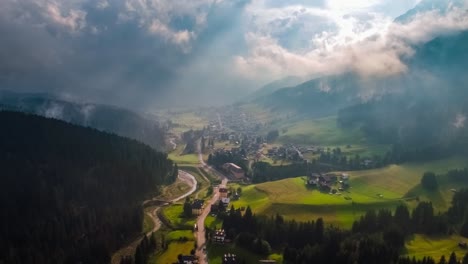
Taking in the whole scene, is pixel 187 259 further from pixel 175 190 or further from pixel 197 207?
pixel 175 190

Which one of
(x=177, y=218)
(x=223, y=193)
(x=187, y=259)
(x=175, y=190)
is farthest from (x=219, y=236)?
(x=175, y=190)

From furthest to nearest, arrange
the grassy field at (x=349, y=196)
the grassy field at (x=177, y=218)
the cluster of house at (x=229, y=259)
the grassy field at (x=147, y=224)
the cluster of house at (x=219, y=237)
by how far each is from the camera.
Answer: the grassy field at (x=349, y=196) < the grassy field at (x=177, y=218) < the grassy field at (x=147, y=224) < the cluster of house at (x=219, y=237) < the cluster of house at (x=229, y=259)

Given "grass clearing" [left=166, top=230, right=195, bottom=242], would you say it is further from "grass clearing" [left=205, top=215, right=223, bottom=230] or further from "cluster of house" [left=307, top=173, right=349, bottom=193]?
"cluster of house" [left=307, top=173, right=349, bottom=193]

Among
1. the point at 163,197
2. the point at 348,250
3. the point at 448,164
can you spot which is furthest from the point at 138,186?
the point at 448,164

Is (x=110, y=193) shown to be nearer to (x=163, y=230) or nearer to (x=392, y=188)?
(x=163, y=230)

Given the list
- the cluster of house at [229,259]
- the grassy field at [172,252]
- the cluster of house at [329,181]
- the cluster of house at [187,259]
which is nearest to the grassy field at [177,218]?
the grassy field at [172,252]

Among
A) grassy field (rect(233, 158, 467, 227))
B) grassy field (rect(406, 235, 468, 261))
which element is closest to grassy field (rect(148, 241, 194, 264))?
grassy field (rect(233, 158, 467, 227))

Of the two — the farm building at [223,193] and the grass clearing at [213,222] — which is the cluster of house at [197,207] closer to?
the grass clearing at [213,222]
